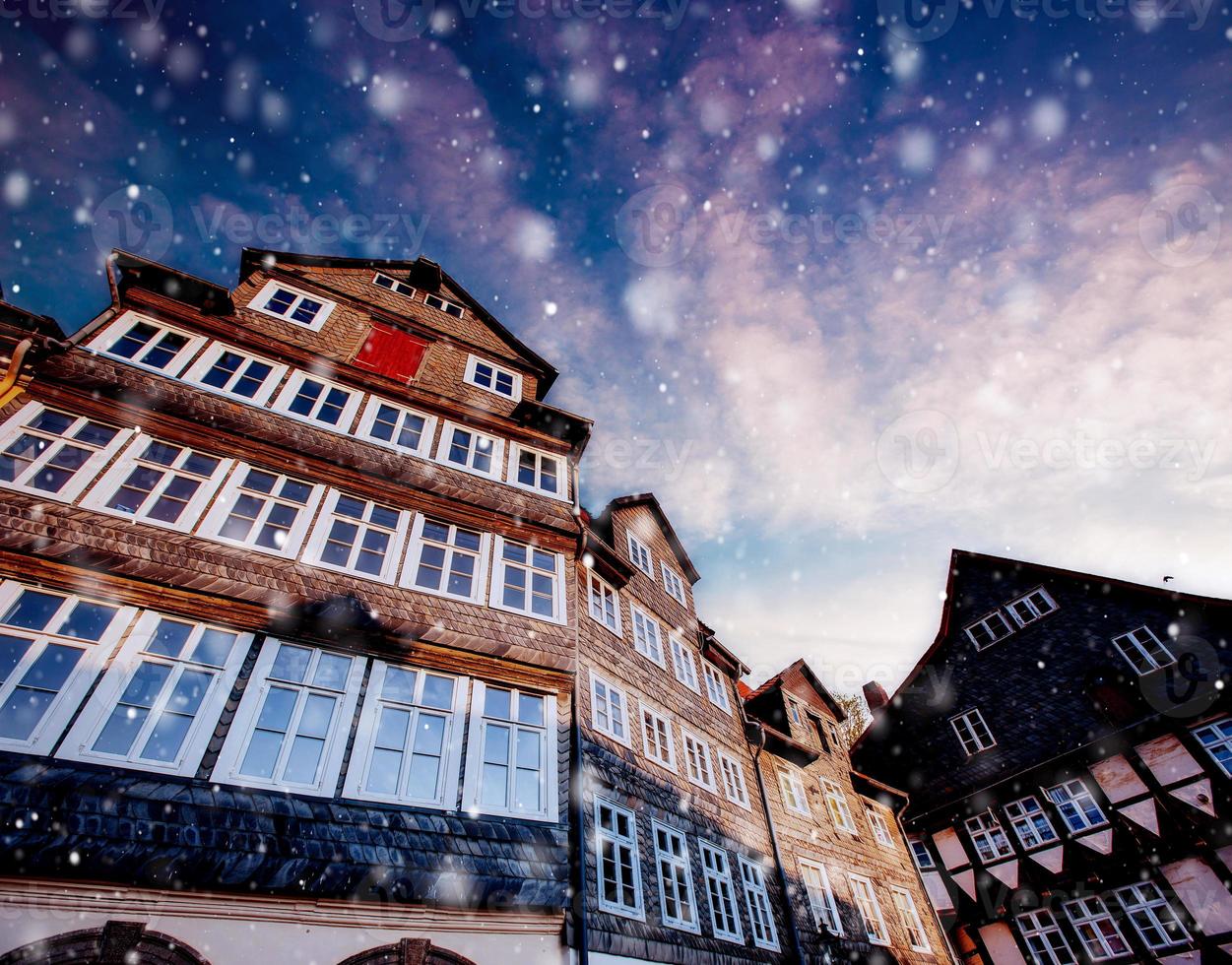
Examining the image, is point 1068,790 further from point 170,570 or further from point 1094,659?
point 170,570

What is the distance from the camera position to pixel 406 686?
10.0 m

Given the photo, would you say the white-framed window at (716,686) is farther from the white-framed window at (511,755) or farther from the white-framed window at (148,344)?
the white-framed window at (148,344)

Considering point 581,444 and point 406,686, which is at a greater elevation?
point 581,444

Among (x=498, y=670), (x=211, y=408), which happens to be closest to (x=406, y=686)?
(x=498, y=670)

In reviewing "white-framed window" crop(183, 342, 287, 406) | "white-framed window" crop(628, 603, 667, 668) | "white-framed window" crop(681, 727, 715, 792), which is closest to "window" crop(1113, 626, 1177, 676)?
"white-framed window" crop(681, 727, 715, 792)

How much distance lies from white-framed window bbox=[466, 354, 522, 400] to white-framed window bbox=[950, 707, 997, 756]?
21.3m

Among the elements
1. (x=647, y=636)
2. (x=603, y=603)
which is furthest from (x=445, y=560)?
(x=647, y=636)

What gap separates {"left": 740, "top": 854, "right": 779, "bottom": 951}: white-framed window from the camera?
44.8 ft

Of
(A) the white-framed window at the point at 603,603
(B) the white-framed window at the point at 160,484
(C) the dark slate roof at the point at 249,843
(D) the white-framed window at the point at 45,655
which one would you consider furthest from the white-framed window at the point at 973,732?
(D) the white-framed window at the point at 45,655

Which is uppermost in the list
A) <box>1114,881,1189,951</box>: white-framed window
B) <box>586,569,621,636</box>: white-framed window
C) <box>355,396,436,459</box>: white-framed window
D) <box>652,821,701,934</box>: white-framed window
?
<box>355,396,436,459</box>: white-framed window

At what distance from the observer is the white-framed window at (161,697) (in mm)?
7500

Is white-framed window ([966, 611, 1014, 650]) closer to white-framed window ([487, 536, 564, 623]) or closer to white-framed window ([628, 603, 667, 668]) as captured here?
white-framed window ([628, 603, 667, 668])

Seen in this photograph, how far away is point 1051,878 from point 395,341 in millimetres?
25670

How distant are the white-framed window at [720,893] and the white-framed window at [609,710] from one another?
3.31m
